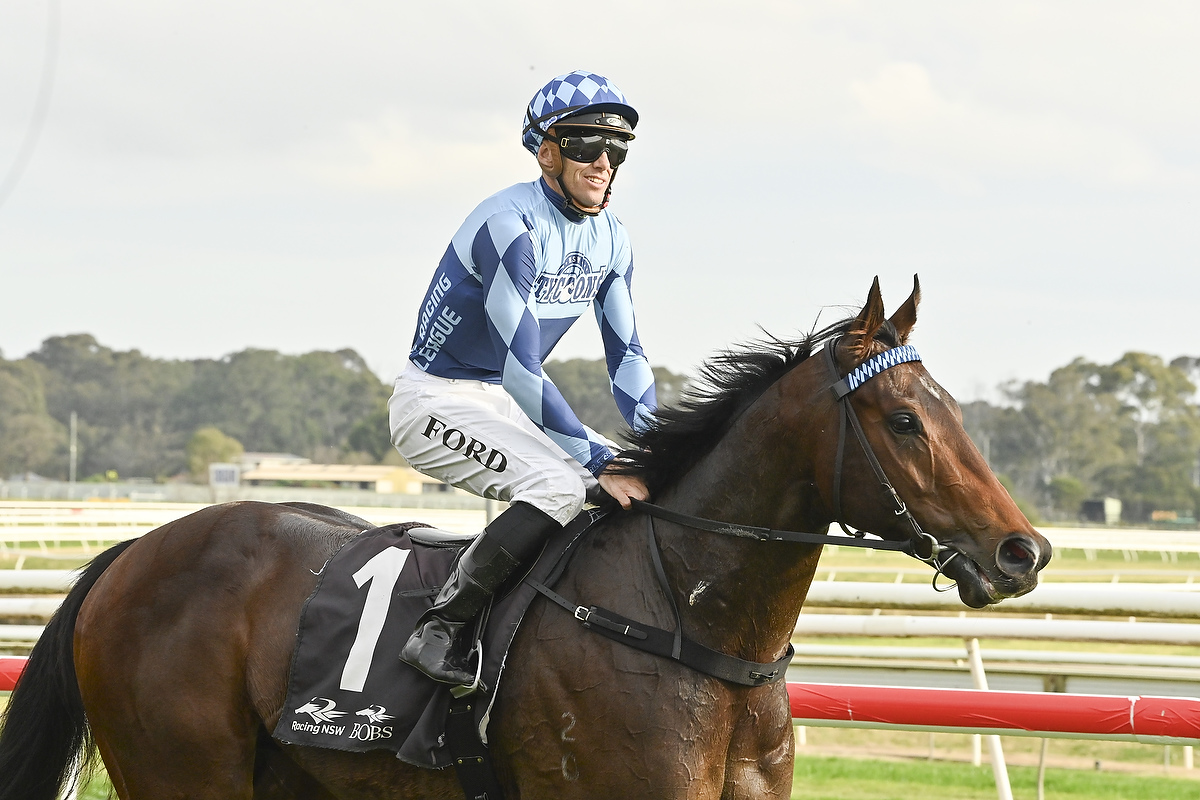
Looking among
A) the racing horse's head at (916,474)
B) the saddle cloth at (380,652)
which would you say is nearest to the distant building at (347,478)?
the saddle cloth at (380,652)

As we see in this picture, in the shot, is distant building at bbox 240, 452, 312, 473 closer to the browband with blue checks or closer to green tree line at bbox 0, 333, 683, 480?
green tree line at bbox 0, 333, 683, 480

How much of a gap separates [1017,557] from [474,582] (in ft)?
4.31

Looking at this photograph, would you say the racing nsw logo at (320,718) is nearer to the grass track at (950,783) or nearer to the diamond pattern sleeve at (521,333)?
the diamond pattern sleeve at (521,333)

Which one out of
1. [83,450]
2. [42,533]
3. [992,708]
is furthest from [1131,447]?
[83,450]

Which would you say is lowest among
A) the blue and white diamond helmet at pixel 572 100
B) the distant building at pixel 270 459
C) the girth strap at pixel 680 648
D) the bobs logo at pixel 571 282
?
the distant building at pixel 270 459

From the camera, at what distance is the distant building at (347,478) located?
5391cm

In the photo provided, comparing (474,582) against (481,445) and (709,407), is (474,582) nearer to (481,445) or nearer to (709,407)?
(481,445)

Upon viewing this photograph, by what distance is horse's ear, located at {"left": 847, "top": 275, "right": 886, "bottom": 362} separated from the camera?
2727 millimetres

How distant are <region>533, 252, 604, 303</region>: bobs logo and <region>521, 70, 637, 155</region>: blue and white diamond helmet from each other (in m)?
0.38

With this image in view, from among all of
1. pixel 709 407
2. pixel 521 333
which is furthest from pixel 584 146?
pixel 709 407

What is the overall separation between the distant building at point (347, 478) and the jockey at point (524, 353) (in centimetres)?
4862

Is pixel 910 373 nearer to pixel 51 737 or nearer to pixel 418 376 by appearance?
pixel 418 376

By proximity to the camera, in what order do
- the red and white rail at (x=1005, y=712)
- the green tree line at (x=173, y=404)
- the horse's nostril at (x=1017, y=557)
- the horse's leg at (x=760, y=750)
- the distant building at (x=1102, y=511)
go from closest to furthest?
1. the horse's nostril at (x=1017, y=557)
2. the horse's leg at (x=760, y=750)
3. the red and white rail at (x=1005, y=712)
4. the distant building at (x=1102, y=511)
5. the green tree line at (x=173, y=404)

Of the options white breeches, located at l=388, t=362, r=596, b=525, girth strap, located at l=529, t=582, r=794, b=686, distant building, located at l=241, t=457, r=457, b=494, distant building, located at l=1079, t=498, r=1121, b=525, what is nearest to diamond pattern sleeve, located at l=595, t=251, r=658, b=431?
white breeches, located at l=388, t=362, r=596, b=525
